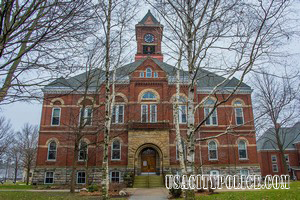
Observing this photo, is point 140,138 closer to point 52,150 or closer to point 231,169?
point 52,150

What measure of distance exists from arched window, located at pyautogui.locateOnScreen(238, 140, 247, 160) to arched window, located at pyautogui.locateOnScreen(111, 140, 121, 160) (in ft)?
43.5

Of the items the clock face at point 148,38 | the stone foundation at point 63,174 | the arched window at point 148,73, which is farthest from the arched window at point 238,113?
A: the clock face at point 148,38

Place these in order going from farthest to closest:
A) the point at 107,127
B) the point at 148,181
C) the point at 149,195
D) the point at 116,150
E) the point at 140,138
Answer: the point at 116,150
the point at 140,138
the point at 148,181
the point at 149,195
the point at 107,127

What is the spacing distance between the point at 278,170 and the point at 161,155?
28.6m

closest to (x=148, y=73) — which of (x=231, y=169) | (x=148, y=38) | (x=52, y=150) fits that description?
(x=148, y=38)

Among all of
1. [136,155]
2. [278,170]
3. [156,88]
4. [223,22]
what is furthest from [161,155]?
[278,170]

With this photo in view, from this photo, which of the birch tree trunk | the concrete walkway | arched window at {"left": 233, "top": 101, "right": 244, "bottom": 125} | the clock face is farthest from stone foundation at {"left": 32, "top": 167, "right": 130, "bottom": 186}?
the clock face

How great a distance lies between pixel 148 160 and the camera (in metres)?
24.5

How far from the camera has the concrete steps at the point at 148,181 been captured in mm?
20703

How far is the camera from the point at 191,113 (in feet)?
26.7

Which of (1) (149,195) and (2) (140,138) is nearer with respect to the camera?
(1) (149,195)

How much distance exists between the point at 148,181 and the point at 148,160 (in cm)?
345

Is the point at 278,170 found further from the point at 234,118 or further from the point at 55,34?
the point at 55,34

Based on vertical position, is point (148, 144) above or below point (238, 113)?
below
